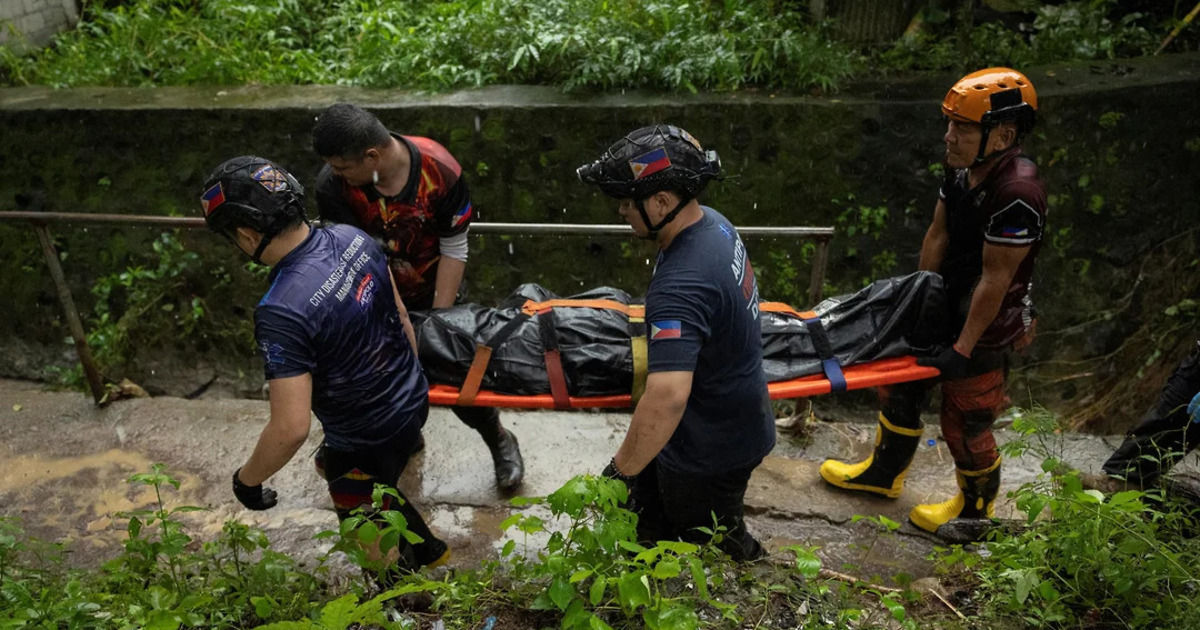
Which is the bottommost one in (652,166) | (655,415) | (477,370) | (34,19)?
(477,370)

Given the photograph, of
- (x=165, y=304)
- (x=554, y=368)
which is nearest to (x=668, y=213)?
(x=554, y=368)

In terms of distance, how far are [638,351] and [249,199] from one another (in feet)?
4.69

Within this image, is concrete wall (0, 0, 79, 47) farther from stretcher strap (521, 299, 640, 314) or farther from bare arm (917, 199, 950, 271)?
bare arm (917, 199, 950, 271)

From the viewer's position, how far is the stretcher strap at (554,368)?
3105 millimetres

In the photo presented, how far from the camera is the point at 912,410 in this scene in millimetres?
3541

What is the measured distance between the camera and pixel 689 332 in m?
2.33

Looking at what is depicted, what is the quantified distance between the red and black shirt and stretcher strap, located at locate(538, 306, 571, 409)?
2.64 ft

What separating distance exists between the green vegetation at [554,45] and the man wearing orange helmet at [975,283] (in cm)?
254

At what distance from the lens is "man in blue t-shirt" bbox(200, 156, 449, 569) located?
2.43 m

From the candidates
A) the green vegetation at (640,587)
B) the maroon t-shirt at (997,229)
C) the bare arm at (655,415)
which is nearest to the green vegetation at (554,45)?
the maroon t-shirt at (997,229)

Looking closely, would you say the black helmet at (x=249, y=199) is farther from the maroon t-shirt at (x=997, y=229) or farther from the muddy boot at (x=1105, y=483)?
the muddy boot at (x=1105, y=483)

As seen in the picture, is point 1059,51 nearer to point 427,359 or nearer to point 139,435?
point 427,359

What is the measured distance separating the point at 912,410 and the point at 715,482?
1.25 metres

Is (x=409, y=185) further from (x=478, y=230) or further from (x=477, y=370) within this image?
(x=477, y=370)
